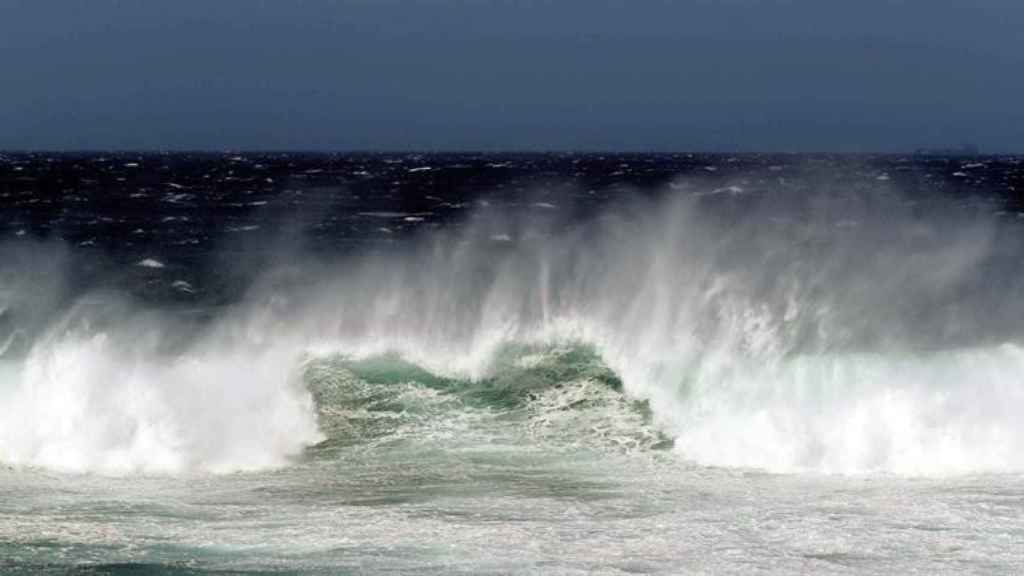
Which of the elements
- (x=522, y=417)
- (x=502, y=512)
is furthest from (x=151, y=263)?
(x=502, y=512)

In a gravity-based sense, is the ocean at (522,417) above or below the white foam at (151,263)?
above

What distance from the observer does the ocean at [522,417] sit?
11.9 m

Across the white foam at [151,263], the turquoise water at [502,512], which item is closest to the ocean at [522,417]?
the turquoise water at [502,512]

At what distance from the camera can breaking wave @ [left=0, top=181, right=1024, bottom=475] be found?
1639 centimetres

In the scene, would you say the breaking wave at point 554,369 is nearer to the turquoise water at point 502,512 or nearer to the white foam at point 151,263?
the turquoise water at point 502,512

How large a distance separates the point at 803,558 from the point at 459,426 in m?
6.98

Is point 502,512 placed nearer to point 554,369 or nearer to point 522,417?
point 522,417

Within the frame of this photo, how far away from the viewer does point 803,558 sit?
1128cm

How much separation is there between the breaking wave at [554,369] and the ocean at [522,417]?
0.06m

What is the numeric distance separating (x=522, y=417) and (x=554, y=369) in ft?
6.85

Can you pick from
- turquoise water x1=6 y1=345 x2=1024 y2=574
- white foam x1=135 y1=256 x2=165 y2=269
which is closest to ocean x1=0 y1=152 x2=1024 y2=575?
turquoise water x1=6 y1=345 x2=1024 y2=574

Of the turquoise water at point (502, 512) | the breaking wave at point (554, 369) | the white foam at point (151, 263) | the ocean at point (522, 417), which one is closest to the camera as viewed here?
the turquoise water at point (502, 512)

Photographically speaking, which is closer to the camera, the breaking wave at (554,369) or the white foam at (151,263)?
the breaking wave at (554,369)

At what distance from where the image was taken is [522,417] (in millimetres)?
18031
